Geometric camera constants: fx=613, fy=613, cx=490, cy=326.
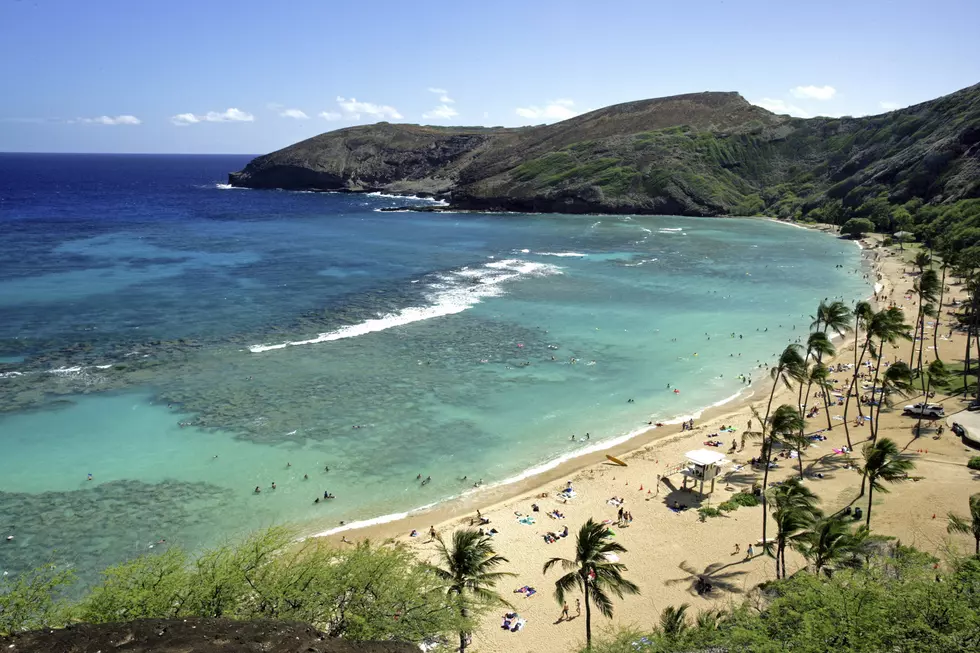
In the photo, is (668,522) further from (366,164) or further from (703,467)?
(366,164)

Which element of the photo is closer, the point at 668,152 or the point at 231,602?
the point at 231,602

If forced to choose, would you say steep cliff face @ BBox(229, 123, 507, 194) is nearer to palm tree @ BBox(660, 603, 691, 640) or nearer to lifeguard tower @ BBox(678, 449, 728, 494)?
lifeguard tower @ BBox(678, 449, 728, 494)

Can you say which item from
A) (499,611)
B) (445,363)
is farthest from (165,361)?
(499,611)

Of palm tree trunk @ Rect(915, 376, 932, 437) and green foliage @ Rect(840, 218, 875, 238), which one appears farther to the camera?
green foliage @ Rect(840, 218, 875, 238)

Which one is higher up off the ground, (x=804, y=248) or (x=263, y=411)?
(x=804, y=248)

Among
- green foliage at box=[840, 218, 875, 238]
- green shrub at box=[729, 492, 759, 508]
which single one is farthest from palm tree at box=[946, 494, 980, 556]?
green foliage at box=[840, 218, 875, 238]

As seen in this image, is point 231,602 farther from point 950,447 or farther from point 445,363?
point 950,447
